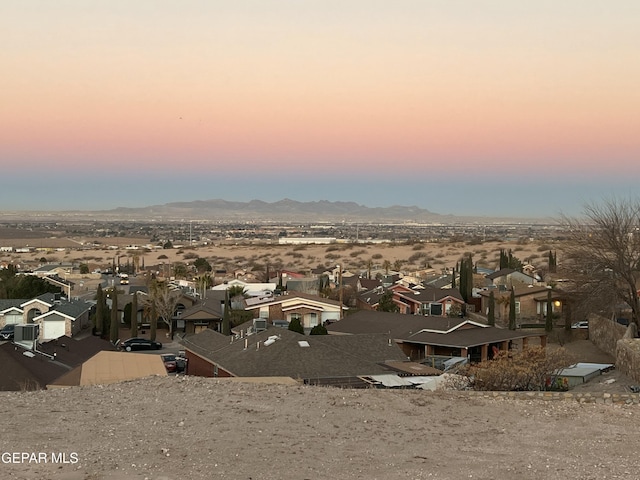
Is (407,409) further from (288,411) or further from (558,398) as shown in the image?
(558,398)

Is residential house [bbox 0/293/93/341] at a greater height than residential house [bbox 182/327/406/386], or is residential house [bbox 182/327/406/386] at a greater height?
residential house [bbox 182/327/406/386]

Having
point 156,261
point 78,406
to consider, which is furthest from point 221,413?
point 156,261

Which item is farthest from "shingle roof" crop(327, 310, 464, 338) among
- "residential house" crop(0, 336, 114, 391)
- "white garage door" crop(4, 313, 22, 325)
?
"white garage door" crop(4, 313, 22, 325)

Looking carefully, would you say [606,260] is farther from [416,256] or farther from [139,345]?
[416,256]

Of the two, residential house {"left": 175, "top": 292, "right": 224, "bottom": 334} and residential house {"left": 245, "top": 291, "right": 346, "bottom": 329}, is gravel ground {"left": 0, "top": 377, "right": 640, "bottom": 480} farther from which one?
residential house {"left": 175, "top": 292, "right": 224, "bottom": 334}

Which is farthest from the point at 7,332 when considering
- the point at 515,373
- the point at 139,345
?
the point at 515,373

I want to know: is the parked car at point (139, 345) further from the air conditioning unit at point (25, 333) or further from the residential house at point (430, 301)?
the residential house at point (430, 301)
